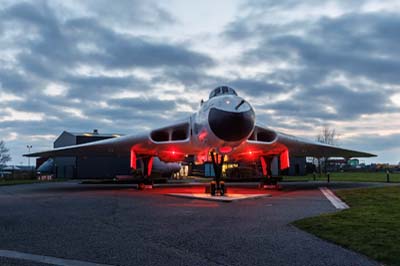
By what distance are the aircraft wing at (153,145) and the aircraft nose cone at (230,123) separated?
4.16 m

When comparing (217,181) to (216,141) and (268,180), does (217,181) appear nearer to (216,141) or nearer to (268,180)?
(216,141)

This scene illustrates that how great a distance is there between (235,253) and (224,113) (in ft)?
25.1

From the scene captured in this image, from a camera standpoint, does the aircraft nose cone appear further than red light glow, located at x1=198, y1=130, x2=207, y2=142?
No

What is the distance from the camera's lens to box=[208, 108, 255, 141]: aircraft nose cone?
12211 mm

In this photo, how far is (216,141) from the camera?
13336mm

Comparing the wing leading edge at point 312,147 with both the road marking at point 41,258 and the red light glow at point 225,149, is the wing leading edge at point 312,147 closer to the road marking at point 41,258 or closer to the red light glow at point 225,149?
the red light glow at point 225,149

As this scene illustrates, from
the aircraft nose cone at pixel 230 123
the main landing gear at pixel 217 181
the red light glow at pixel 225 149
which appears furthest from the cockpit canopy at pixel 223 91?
the main landing gear at pixel 217 181

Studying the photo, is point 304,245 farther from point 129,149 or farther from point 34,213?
point 129,149

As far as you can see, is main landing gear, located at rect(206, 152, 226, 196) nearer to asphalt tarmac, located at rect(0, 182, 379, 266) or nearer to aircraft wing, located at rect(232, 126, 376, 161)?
aircraft wing, located at rect(232, 126, 376, 161)

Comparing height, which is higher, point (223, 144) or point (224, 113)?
point (224, 113)

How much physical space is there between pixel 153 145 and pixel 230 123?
6.90 m

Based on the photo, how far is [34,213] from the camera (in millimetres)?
9266

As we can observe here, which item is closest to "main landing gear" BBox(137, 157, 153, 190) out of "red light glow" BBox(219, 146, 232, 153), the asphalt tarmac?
"red light glow" BBox(219, 146, 232, 153)

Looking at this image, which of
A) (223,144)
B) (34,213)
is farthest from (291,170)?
(34,213)
